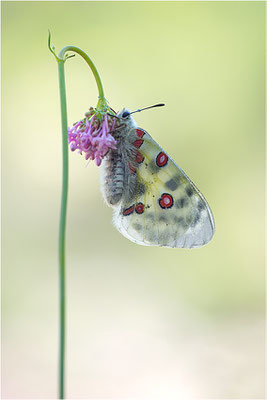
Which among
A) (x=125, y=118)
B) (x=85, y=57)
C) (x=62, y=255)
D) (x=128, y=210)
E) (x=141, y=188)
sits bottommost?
(x=62, y=255)

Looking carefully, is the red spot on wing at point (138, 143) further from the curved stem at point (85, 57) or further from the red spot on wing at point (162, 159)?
the curved stem at point (85, 57)

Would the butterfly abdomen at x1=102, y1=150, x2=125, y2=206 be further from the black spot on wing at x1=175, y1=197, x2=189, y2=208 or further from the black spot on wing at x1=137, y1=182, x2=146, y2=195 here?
the black spot on wing at x1=175, y1=197, x2=189, y2=208

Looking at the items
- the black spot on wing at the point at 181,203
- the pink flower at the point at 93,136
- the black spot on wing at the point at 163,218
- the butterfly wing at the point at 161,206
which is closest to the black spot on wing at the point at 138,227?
the butterfly wing at the point at 161,206

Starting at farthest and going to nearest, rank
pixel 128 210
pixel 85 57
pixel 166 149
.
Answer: pixel 166 149 → pixel 128 210 → pixel 85 57

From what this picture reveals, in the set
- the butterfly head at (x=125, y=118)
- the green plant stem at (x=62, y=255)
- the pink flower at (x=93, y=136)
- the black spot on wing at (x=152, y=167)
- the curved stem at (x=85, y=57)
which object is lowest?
the green plant stem at (x=62, y=255)

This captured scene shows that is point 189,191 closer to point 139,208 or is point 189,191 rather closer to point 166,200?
point 166,200

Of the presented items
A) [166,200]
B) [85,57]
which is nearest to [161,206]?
[166,200]

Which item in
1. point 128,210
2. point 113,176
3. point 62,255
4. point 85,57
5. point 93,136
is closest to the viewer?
point 62,255
